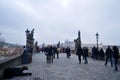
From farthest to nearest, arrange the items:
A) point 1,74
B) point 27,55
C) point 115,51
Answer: point 27,55
point 115,51
point 1,74

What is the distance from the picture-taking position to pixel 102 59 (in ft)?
111

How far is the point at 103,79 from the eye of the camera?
13148mm

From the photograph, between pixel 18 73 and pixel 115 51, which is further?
pixel 115 51

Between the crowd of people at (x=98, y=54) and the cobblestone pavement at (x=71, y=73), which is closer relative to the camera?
the cobblestone pavement at (x=71, y=73)

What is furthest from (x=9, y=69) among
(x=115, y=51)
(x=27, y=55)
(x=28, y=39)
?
(x=28, y=39)

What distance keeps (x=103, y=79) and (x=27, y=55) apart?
44.3 feet

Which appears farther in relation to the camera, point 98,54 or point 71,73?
point 98,54

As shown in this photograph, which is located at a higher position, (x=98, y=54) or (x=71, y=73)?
(x=98, y=54)

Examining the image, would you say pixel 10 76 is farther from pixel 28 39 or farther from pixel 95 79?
pixel 28 39

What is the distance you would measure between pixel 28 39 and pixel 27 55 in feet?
53.5

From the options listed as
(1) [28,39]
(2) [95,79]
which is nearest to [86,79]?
(2) [95,79]

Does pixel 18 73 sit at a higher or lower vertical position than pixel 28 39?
lower

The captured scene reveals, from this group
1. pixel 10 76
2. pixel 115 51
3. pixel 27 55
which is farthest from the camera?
pixel 27 55

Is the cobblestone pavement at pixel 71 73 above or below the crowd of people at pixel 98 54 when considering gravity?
below
